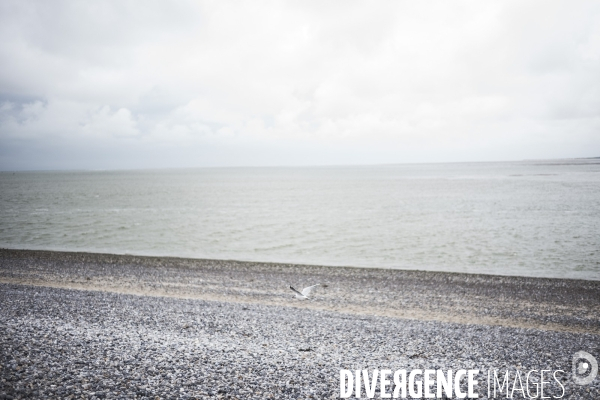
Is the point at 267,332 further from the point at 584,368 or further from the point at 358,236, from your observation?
the point at 358,236

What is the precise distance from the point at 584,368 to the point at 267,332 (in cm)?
699

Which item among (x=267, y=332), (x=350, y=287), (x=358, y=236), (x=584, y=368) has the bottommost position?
(x=358, y=236)

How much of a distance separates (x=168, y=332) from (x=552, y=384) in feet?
27.2

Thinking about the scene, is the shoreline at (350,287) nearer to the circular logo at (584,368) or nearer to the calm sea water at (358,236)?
the circular logo at (584,368)

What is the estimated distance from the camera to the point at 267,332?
9078 millimetres

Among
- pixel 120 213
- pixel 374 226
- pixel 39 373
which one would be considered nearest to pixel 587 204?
pixel 374 226

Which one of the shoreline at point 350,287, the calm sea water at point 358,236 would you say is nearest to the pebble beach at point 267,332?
the shoreline at point 350,287

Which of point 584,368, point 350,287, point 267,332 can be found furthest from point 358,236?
point 584,368

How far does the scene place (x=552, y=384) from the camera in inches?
260

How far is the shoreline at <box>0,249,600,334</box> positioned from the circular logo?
3002 millimetres

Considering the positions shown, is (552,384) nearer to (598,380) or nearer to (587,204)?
(598,380)

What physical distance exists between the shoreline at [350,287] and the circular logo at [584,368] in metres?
3.00

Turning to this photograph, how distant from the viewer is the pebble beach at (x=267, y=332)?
6094 mm

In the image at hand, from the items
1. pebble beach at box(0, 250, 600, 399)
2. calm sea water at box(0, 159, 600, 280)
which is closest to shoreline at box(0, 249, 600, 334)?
pebble beach at box(0, 250, 600, 399)
